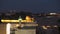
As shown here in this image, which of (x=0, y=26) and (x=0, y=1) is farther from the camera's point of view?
(x=0, y=26)

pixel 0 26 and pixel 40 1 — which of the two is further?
pixel 0 26

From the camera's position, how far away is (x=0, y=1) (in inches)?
36.1

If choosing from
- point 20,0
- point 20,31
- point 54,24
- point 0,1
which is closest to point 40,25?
point 54,24

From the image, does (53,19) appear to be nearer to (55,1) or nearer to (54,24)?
(54,24)

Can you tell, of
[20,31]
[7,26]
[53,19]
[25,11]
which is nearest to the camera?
[25,11]

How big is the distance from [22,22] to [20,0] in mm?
525

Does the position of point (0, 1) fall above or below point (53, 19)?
above

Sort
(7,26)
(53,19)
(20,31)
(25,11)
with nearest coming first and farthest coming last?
(25,11)
(53,19)
(20,31)
(7,26)

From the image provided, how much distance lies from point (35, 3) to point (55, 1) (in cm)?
17

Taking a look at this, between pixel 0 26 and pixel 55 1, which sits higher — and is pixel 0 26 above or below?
below

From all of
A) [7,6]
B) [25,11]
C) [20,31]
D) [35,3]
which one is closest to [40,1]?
[35,3]

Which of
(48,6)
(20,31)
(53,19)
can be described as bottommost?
(20,31)

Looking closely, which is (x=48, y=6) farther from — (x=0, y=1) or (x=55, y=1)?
(x=0, y=1)

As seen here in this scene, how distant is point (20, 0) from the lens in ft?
3.02
